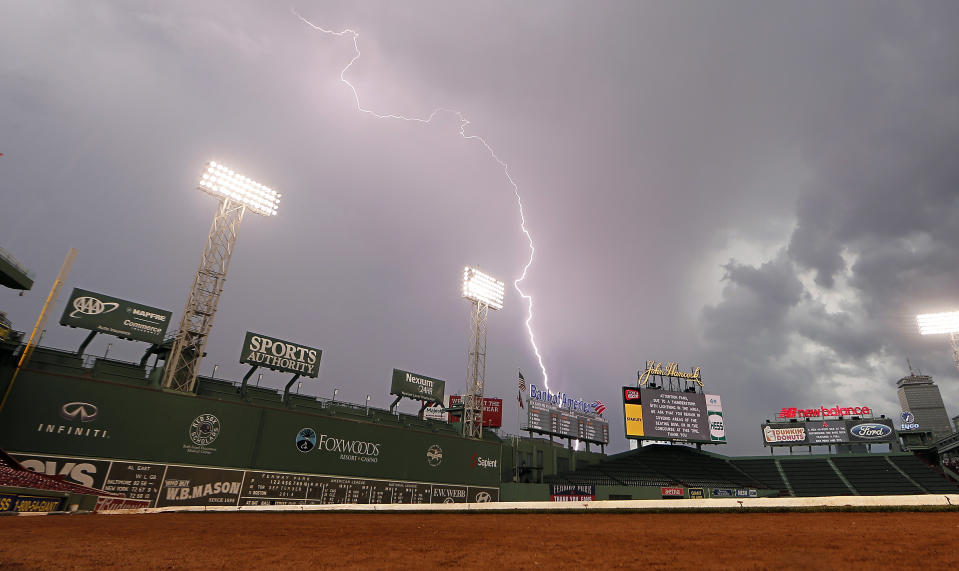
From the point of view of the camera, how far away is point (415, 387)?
46656 mm

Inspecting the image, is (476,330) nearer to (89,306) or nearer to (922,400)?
(89,306)

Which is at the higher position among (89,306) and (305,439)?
(89,306)

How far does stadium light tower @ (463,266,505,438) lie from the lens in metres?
47.0

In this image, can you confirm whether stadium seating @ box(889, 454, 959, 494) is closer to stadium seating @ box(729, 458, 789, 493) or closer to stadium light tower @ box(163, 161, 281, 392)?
stadium seating @ box(729, 458, 789, 493)

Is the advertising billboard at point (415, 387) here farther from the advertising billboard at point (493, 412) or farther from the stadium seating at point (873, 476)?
the stadium seating at point (873, 476)

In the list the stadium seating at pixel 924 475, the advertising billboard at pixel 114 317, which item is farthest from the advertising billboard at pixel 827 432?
the advertising billboard at pixel 114 317

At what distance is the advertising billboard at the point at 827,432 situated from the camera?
60938 mm

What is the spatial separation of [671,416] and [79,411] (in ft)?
196

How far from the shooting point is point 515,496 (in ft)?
152

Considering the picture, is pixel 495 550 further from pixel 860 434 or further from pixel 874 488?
pixel 860 434

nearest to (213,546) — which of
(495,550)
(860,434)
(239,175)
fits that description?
(495,550)

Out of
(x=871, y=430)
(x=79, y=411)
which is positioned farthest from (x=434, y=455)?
(x=871, y=430)

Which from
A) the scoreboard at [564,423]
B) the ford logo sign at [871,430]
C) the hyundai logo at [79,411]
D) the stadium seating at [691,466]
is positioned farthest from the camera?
the ford logo sign at [871,430]

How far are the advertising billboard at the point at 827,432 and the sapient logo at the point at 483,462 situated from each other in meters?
42.6
